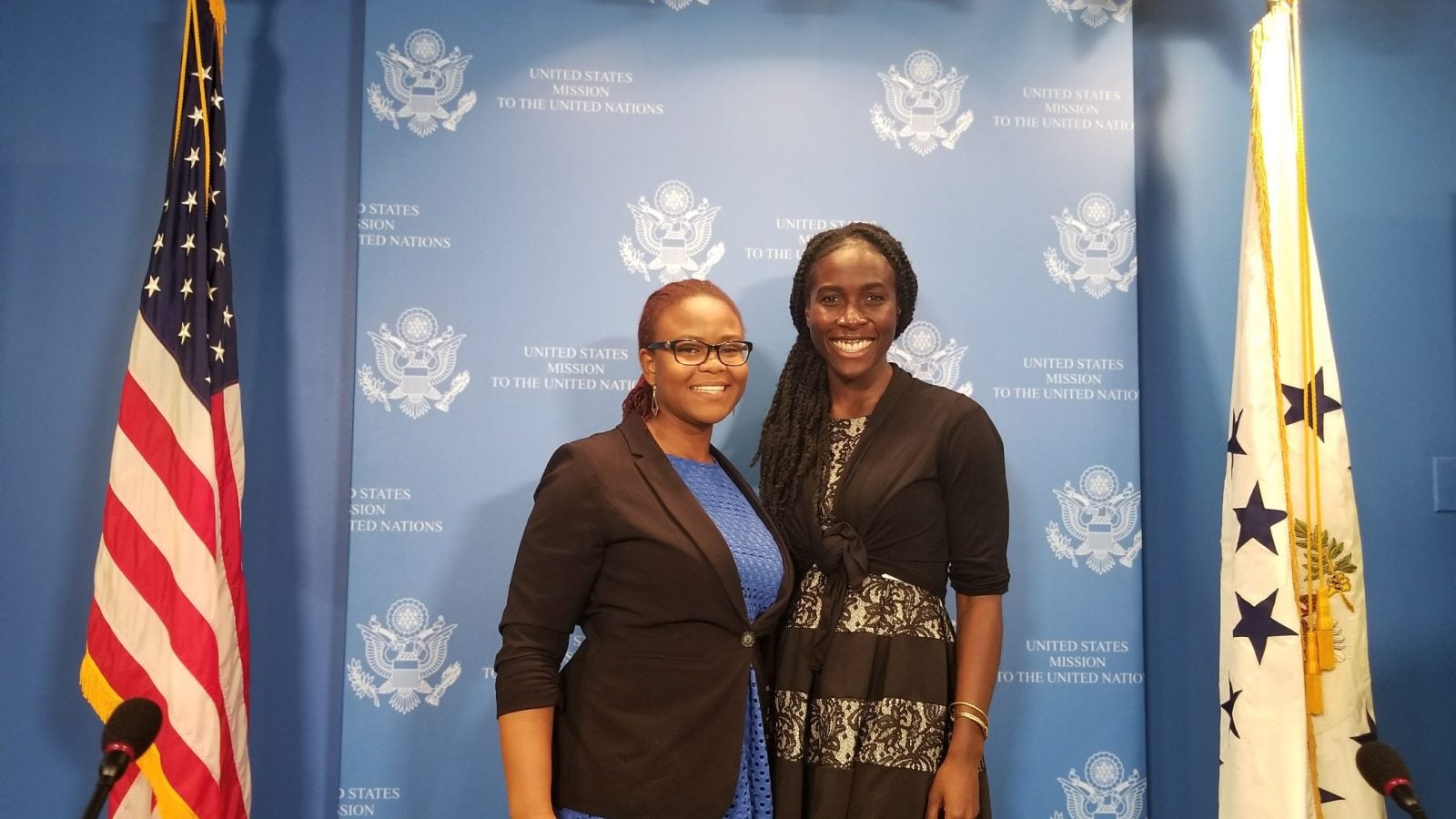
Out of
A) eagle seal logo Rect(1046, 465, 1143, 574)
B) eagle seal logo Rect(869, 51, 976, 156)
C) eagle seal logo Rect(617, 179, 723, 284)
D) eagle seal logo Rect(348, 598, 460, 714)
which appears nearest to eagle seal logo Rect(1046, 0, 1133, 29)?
eagle seal logo Rect(869, 51, 976, 156)

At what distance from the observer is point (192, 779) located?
8.05 ft

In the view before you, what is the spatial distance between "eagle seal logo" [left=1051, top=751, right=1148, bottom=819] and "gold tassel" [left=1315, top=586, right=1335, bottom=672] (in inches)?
33.8

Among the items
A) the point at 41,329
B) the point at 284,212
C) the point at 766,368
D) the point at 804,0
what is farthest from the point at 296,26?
the point at 766,368

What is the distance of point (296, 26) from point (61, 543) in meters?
1.47

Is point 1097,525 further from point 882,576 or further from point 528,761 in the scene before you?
point 528,761

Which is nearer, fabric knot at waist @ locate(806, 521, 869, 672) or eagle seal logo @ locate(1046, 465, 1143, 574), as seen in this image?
fabric knot at waist @ locate(806, 521, 869, 672)

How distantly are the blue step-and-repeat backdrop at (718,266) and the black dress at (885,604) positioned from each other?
763 millimetres

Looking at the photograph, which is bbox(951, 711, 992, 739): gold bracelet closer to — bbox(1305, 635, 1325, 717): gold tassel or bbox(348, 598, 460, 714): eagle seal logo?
bbox(1305, 635, 1325, 717): gold tassel

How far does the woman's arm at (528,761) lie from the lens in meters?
1.82

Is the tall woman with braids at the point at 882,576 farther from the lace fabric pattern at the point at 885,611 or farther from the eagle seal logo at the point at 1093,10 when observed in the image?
the eagle seal logo at the point at 1093,10

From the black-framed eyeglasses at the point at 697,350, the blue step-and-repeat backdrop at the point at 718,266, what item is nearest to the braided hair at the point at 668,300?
the black-framed eyeglasses at the point at 697,350

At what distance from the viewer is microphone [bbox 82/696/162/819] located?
1.57 m

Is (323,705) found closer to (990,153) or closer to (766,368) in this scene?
(766,368)

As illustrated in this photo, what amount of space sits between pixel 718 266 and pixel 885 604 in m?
1.14
